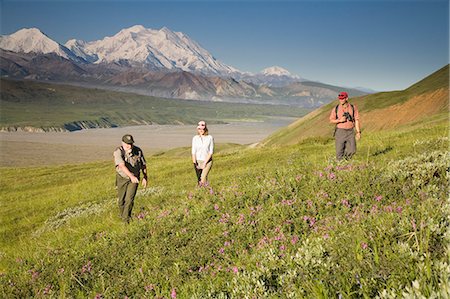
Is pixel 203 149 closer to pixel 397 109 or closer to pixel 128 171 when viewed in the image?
pixel 128 171

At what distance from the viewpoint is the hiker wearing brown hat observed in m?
12.3

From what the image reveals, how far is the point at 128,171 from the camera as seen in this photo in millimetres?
12180

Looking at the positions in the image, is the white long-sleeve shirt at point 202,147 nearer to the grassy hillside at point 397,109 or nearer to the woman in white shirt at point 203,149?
the woman in white shirt at point 203,149

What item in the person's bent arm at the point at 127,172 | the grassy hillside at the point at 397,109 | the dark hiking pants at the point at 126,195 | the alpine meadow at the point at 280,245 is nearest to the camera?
the alpine meadow at the point at 280,245

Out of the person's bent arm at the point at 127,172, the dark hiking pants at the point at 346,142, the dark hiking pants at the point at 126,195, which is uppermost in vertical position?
the dark hiking pants at the point at 346,142

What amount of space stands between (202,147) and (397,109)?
52.2 meters

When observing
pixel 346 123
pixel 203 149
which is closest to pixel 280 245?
pixel 203 149

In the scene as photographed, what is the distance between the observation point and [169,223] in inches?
372

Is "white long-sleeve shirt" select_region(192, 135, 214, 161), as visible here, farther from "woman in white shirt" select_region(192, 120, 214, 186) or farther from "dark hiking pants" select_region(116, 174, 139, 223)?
"dark hiking pants" select_region(116, 174, 139, 223)

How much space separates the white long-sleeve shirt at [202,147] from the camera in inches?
580

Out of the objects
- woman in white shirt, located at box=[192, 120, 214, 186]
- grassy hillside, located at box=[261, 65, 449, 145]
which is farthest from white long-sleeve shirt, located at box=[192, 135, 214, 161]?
grassy hillside, located at box=[261, 65, 449, 145]

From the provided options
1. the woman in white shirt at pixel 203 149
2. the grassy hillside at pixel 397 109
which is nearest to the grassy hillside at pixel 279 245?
the woman in white shirt at pixel 203 149

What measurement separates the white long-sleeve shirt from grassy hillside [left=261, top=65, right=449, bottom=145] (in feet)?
105

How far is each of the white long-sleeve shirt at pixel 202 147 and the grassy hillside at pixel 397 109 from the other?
105 ft
